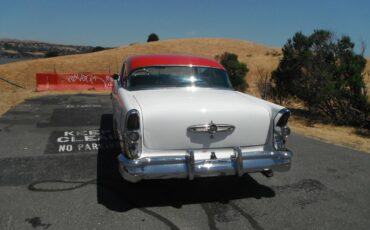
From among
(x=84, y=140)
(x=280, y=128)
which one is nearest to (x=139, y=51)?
(x=84, y=140)

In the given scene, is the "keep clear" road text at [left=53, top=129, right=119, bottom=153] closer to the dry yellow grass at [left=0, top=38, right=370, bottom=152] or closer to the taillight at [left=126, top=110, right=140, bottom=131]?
the taillight at [left=126, top=110, right=140, bottom=131]

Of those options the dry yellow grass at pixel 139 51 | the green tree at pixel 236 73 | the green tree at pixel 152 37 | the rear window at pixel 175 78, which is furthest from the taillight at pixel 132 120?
the green tree at pixel 152 37

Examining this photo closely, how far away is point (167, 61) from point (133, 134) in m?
2.16

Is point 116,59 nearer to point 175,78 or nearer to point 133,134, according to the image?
point 175,78

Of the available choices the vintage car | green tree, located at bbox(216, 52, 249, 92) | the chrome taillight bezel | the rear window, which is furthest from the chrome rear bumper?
green tree, located at bbox(216, 52, 249, 92)

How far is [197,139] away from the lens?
4.19 metres

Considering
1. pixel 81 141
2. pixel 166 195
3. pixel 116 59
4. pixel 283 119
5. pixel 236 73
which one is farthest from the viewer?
pixel 116 59

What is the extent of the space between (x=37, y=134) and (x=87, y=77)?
11995 mm

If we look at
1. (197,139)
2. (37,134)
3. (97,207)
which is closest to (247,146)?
(197,139)

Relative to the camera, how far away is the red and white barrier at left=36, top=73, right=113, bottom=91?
18.7 m

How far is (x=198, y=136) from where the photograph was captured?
13.7 feet

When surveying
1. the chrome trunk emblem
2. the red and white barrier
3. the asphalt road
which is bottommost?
the red and white barrier

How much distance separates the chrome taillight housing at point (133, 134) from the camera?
400 centimetres

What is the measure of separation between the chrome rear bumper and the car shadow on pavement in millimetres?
507
